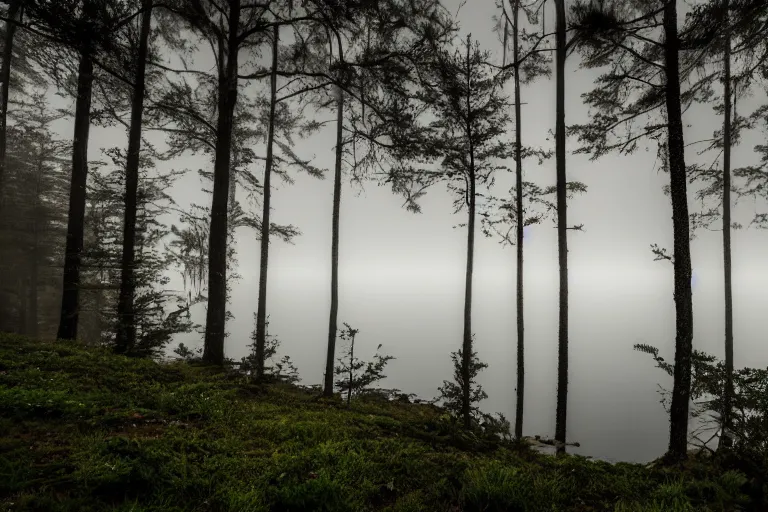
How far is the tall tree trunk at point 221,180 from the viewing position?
751 centimetres

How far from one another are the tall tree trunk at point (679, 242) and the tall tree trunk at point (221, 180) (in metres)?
9.09

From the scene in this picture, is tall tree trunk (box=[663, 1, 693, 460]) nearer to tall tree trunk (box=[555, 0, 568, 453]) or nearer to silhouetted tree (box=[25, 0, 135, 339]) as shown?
tall tree trunk (box=[555, 0, 568, 453])

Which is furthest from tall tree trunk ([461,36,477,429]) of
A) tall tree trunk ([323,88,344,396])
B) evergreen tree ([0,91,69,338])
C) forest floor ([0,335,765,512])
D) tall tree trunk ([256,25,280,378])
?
evergreen tree ([0,91,69,338])

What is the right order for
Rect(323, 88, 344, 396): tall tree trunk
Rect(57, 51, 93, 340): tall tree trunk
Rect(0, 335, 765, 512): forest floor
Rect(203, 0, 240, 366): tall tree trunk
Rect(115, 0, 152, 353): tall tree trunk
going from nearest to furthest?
1. Rect(0, 335, 765, 512): forest floor
2. Rect(203, 0, 240, 366): tall tree trunk
3. Rect(115, 0, 152, 353): tall tree trunk
4. Rect(57, 51, 93, 340): tall tree trunk
5. Rect(323, 88, 344, 396): tall tree trunk

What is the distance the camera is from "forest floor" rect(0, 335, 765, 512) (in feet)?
9.20

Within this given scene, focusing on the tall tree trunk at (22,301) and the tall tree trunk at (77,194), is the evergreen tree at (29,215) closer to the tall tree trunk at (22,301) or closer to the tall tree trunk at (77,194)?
the tall tree trunk at (22,301)

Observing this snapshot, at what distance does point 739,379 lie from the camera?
5.14 m

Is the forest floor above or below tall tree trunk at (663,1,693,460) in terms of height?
below

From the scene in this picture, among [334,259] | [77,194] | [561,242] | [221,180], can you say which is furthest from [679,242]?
[77,194]

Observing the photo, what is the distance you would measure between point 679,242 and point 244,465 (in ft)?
26.9

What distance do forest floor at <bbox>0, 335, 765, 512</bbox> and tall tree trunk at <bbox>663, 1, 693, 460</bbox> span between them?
1977 mm

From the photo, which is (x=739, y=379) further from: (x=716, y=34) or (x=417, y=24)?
(x=417, y=24)

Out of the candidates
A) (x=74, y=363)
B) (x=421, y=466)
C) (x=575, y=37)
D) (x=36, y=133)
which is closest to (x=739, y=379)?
(x=421, y=466)

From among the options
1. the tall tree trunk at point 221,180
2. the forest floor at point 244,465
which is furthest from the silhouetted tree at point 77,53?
the forest floor at point 244,465
